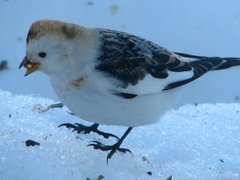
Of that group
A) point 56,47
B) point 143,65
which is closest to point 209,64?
point 143,65

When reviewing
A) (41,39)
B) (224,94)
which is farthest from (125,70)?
(224,94)

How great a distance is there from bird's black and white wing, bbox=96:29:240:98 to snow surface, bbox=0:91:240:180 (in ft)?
1.18

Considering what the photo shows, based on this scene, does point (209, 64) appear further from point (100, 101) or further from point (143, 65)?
point (100, 101)

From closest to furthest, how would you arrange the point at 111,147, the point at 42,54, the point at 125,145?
the point at 42,54 < the point at 111,147 < the point at 125,145

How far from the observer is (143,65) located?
2889 millimetres

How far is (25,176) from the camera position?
2.77 meters

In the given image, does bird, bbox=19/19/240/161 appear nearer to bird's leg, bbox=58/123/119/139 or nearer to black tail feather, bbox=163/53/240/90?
black tail feather, bbox=163/53/240/90

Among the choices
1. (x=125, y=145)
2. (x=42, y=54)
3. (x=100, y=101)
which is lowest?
(x=125, y=145)

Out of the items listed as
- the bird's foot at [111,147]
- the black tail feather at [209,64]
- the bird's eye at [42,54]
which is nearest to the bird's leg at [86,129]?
the bird's foot at [111,147]

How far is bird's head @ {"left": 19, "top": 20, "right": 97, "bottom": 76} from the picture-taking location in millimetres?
2592

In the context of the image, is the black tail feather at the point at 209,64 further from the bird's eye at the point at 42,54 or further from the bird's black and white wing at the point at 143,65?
the bird's eye at the point at 42,54

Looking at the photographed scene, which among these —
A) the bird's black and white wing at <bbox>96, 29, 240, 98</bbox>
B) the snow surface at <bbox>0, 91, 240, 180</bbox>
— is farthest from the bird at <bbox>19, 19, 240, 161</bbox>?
the snow surface at <bbox>0, 91, 240, 180</bbox>

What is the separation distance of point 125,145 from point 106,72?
0.60 meters

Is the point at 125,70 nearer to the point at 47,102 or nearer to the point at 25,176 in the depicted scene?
the point at 25,176
